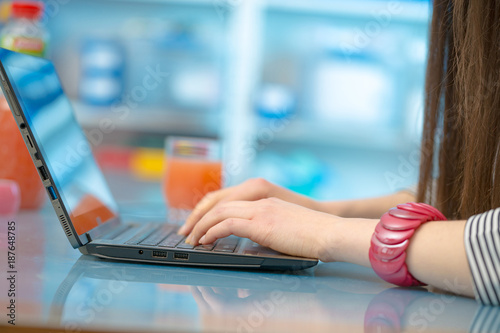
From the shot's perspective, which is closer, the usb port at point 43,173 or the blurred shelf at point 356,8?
the usb port at point 43,173

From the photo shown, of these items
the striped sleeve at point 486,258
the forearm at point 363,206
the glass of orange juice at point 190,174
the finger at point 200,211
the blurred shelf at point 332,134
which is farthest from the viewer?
the blurred shelf at point 332,134

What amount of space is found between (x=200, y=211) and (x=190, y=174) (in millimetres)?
382

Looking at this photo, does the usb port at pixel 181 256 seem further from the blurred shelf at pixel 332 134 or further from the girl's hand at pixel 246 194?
the blurred shelf at pixel 332 134

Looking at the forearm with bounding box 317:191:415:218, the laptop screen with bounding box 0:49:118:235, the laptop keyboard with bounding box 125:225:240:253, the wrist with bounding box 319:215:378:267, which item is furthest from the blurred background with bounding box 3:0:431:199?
the wrist with bounding box 319:215:378:267

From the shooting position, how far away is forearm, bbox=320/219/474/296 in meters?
0.54

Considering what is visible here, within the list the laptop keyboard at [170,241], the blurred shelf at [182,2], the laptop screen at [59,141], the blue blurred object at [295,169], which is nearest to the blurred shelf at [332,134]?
the blue blurred object at [295,169]

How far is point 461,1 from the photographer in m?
0.73

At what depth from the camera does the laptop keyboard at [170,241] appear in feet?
2.06

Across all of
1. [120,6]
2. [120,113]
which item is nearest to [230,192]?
[120,113]

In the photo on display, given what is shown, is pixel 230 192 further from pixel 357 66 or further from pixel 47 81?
pixel 357 66

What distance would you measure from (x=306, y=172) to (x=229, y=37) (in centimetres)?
71

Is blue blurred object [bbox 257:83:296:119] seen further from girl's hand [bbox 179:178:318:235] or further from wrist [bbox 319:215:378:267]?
wrist [bbox 319:215:378:267]

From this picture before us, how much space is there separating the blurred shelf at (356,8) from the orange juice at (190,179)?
53.7 inches

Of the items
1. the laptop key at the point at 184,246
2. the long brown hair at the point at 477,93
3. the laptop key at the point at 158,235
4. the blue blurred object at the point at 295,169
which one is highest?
the long brown hair at the point at 477,93
